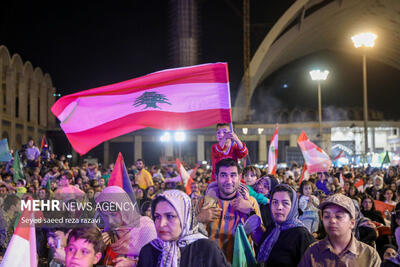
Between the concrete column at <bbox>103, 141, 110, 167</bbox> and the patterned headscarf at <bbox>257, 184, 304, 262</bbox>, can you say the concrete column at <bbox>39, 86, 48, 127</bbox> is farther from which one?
the patterned headscarf at <bbox>257, 184, 304, 262</bbox>

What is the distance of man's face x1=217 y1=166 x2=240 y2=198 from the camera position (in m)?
4.03

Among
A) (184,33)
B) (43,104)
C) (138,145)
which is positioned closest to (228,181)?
(43,104)

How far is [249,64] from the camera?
47.1m

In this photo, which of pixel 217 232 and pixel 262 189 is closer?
pixel 217 232

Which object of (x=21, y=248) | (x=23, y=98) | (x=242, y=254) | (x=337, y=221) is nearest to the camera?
(x=337, y=221)

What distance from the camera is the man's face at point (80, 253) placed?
283cm

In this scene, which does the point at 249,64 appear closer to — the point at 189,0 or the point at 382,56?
the point at 189,0

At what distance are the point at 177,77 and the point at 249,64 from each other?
4270 cm

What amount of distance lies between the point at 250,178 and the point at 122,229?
2.46 metres

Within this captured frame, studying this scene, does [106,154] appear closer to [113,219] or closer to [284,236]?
[113,219]

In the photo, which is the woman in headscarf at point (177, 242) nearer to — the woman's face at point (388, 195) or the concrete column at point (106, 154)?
the woman's face at point (388, 195)

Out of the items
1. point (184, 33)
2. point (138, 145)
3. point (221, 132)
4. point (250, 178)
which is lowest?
point (250, 178)

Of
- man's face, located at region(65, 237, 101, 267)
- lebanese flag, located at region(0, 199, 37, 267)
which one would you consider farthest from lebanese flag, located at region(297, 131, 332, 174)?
man's face, located at region(65, 237, 101, 267)

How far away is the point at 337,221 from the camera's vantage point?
3.06m
